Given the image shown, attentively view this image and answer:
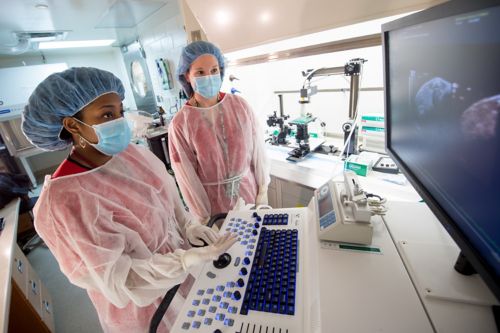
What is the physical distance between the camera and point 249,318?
563 millimetres

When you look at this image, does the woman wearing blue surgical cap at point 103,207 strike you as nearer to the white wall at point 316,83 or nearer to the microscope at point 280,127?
the microscope at point 280,127

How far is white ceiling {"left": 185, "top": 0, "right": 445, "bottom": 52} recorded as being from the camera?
3.22 ft

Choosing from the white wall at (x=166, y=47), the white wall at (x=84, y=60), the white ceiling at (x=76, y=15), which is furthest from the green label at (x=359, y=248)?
the white wall at (x=84, y=60)

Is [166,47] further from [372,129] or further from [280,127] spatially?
[372,129]

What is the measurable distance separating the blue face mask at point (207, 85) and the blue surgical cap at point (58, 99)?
1.63ft

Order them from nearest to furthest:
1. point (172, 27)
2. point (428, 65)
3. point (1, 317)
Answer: point (428, 65), point (1, 317), point (172, 27)

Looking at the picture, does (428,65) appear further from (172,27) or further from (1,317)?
(172,27)

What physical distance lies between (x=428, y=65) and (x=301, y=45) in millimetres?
1185

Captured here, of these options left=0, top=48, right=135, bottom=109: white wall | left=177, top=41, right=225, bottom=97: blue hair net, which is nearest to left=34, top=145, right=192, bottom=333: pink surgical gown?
left=177, top=41, right=225, bottom=97: blue hair net

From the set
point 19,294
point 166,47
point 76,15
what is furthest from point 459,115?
point 76,15

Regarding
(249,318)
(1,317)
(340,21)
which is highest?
(340,21)

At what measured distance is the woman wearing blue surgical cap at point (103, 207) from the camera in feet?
2.23

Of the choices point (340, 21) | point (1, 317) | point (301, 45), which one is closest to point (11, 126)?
point (1, 317)

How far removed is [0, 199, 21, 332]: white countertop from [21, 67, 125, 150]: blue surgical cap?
827 millimetres
